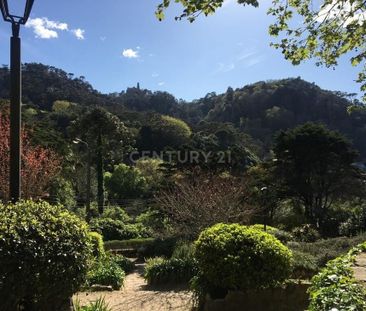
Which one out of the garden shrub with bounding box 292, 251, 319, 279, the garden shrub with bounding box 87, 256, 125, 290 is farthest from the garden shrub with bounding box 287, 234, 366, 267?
the garden shrub with bounding box 87, 256, 125, 290

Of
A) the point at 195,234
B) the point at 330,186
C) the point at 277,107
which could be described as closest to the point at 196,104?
the point at 277,107

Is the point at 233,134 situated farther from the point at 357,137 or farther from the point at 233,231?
the point at 233,231

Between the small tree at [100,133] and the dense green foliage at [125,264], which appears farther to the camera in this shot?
the small tree at [100,133]

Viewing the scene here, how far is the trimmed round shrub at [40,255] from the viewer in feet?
13.9

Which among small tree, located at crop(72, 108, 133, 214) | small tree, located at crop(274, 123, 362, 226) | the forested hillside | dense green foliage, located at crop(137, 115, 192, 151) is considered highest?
the forested hillside

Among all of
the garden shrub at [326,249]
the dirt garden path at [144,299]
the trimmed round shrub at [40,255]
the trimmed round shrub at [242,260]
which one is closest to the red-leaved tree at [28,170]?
the dirt garden path at [144,299]

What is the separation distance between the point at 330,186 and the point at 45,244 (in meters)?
24.5

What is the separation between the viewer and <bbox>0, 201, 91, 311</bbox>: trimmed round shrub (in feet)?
13.9

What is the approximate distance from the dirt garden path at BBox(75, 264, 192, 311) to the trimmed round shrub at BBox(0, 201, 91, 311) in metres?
2.81

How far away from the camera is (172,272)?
10.2 meters

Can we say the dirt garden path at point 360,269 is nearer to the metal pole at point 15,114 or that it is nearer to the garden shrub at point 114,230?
the metal pole at point 15,114

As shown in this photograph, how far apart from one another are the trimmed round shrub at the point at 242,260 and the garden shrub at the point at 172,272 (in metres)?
3.56

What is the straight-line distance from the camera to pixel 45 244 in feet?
14.6

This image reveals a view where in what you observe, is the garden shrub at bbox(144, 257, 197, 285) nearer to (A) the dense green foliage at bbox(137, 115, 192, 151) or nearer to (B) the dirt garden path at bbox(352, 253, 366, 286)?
(B) the dirt garden path at bbox(352, 253, 366, 286)
